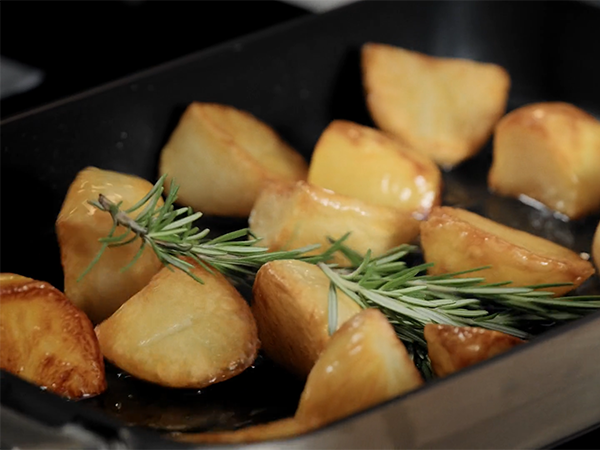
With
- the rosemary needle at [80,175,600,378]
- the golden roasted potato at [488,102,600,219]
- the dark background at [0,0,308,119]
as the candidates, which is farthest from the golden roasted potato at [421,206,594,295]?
the dark background at [0,0,308,119]

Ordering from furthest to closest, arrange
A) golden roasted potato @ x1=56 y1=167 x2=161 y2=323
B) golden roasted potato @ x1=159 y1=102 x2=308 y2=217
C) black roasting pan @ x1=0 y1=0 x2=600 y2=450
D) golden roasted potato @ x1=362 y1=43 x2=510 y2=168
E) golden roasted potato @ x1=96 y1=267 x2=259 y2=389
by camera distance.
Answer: golden roasted potato @ x1=362 y1=43 x2=510 y2=168 < golden roasted potato @ x1=159 y1=102 x2=308 y2=217 < golden roasted potato @ x1=56 y1=167 x2=161 y2=323 < golden roasted potato @ x1=96 y1=267 x2=259 y2=389 < black roasting pan @ x1=0 y1=0 x2=600 y2=450

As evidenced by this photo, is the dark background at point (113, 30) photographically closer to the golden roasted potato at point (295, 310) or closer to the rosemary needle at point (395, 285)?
the rosemary needle at point (395, 285)

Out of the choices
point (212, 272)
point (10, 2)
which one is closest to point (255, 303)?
point (212, 272)

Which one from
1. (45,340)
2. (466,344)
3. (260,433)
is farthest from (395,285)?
(45,340)

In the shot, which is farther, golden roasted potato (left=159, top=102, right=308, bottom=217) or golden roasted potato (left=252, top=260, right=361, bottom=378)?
golden roasted potato (left=159, top=102, right=308, bottom=217)

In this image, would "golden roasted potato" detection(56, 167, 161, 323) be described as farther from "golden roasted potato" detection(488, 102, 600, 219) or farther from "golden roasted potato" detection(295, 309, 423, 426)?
"golden roasted potato" detection(488, 102, 600, 219)

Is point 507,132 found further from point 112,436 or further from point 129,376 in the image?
point 112,436

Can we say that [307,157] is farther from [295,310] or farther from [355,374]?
[355,374]

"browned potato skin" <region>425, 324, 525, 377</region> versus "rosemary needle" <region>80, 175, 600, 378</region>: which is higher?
"browned potato skin" <region>425, 324, 525, 377</region>
